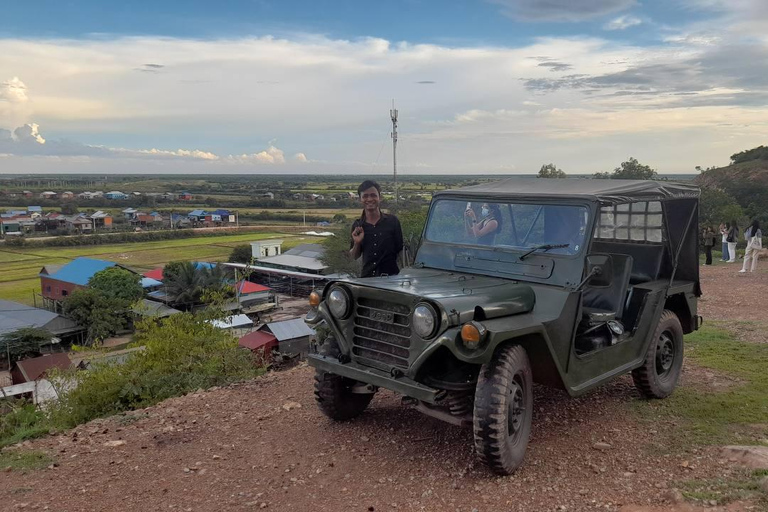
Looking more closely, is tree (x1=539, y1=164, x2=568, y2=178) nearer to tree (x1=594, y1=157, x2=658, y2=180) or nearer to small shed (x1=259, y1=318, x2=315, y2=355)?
tree (x1=594, y1=157, x2=658, y2=180)

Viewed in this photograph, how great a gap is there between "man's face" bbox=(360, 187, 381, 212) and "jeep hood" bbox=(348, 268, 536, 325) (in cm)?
105

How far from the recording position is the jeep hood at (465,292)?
4453 millimetres

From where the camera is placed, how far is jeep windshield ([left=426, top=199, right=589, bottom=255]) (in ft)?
17.7

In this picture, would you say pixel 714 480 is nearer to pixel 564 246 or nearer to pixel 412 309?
pixel 564 246

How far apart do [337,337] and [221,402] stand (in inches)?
91.8

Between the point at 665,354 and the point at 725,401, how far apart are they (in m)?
0.71

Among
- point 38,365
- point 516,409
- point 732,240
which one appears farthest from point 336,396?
point 38,365

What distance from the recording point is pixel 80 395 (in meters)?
7.75

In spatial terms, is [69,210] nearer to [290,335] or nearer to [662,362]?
[290,335]

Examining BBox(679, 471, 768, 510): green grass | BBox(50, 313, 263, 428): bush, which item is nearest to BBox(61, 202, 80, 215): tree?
BBox(50, 313, 263, 428): bush

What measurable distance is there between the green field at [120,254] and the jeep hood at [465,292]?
51.3m

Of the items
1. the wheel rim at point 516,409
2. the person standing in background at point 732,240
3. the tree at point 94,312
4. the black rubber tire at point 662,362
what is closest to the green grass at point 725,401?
the black rubber tire at point 662,362

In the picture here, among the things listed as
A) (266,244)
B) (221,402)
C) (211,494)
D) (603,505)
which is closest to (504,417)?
(603,505)

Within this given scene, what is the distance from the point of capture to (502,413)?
4379 mm
